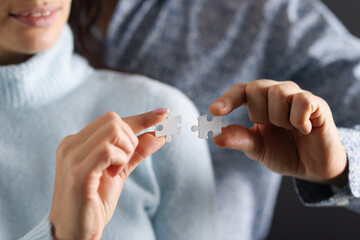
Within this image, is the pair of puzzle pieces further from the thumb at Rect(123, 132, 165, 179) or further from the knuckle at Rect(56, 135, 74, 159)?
the knuckle at Rect(56, 135, 74, 159)

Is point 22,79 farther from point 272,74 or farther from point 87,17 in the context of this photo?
point 272,74

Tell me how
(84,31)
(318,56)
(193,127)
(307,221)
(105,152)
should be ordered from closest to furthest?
(105,152) → (193,127) → (318,56) → (84,31) → (307,221)

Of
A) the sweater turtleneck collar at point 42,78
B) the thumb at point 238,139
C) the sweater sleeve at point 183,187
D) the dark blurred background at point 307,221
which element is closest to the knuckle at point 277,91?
the thumb at point 238,139

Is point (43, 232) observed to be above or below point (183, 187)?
above

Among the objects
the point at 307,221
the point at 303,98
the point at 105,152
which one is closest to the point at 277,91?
the point at 303,98

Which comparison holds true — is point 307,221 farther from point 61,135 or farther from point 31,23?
point 31,23
